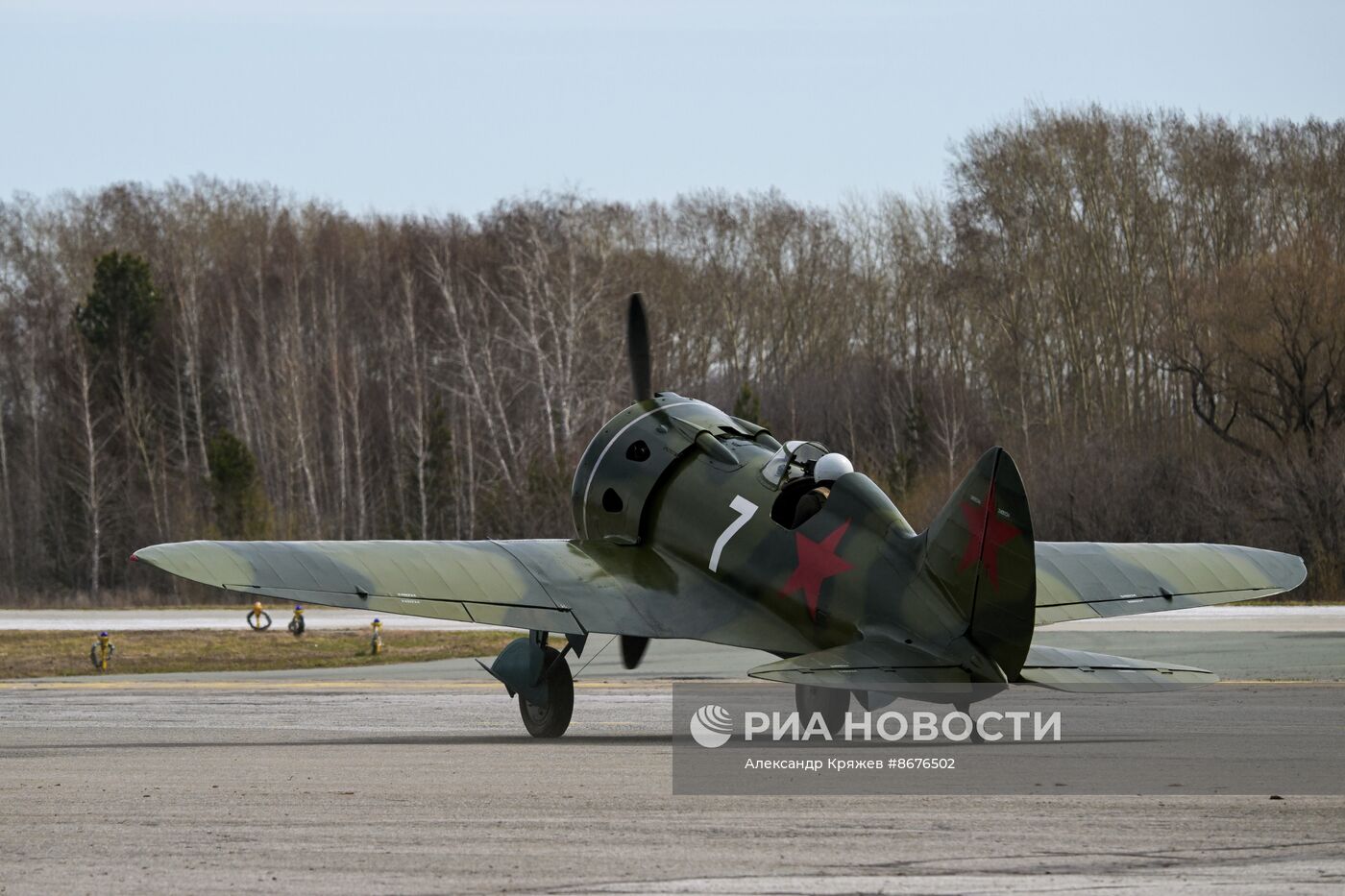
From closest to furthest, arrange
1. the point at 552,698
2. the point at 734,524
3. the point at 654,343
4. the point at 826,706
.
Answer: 1. the point at 734,524
2. the point at 826,706
3. the point at 552,698
4. the point at 654,343

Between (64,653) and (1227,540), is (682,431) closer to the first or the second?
(64,653)

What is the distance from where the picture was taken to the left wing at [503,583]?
14.2 metres

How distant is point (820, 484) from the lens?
46.1 feet

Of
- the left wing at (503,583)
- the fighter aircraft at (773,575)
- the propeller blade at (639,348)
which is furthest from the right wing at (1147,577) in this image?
the propeller blade at (639,348)

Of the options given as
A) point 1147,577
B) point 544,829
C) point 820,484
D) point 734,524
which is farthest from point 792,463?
point 544,829

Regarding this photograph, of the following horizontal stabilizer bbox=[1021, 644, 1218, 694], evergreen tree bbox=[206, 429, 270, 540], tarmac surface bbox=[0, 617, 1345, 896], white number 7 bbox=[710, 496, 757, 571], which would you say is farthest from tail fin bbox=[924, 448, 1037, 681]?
evergreen tree bbox=[206, 429, 270, 540]

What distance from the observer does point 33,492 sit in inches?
3221

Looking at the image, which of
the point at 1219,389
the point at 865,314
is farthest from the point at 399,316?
the point at 1219,389

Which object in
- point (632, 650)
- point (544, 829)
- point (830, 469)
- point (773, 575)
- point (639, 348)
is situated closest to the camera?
point (544, 829)

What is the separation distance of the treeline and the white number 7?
34.8 metres

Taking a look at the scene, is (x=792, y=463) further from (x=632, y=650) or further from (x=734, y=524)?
(x=632, y=650)

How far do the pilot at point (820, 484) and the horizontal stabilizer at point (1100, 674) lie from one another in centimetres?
221

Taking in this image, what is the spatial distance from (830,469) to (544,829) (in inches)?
214

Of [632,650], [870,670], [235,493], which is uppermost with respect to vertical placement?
[235,493]
